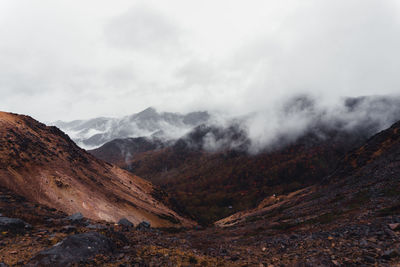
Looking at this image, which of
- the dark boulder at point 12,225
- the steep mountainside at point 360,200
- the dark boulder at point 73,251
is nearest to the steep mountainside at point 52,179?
the dark boulder at point 12,225

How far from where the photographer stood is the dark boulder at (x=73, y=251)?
33.3 ft

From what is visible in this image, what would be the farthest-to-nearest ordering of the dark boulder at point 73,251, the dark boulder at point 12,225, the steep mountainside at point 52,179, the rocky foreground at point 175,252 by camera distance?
the steep mountainside at point 52,179 < the dark boulder at point 12,225 < the rocky foreground at point 175,252 < the dark boulder at point 73,251

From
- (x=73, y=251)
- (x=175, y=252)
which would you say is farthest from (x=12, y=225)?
(x=175, y=252)

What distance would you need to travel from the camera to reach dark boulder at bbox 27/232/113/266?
33.3ft

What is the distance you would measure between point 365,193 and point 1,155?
196ft

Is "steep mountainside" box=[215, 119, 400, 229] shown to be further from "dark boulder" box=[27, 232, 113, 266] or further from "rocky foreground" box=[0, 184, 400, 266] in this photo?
"dark boulder" box=[27, 232, 113, 266]

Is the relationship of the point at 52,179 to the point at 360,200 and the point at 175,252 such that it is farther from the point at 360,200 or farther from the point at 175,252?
the point at 360,200

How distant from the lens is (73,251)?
11062 mm

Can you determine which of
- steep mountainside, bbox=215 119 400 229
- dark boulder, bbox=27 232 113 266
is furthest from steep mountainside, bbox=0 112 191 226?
steep mountainside, bbox=215 119 400 229

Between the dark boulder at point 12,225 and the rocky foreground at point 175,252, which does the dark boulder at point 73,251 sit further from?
the dark boulder at point 12,225

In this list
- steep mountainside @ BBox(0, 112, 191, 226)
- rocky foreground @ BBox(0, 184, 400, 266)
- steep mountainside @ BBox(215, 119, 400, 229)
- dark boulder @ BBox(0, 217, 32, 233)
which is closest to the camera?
rocky foreground @ BBox(0, 184, 400, 266)

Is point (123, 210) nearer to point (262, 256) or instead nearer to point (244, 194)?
point (262, 256)

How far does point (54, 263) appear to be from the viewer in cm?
1005

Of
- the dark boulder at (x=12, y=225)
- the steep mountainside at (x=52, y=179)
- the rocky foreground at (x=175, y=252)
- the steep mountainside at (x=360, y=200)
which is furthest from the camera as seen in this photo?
the steep mountainside at (x=52, y=179)
